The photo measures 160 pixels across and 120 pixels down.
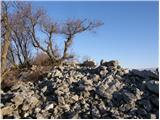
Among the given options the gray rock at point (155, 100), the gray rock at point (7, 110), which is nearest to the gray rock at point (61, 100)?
the gray rock at point (7, 110)

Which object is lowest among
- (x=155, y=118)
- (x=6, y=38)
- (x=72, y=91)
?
(x=155, y=118)

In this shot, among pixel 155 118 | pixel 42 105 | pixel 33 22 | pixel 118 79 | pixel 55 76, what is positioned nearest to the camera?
pixel 155 118

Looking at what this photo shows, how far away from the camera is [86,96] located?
22.0 feet

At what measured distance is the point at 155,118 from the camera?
18.9 ft

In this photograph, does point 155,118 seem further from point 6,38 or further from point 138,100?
point 6,38

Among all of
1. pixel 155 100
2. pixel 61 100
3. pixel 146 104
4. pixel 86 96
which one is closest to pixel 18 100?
pixel 61 100

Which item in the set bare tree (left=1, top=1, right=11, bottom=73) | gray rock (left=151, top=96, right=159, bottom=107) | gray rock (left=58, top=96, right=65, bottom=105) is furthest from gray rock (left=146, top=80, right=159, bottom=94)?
bare tree (left=1, top=1, right=11, bottom=73)

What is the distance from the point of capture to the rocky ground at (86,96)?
6.00 meters

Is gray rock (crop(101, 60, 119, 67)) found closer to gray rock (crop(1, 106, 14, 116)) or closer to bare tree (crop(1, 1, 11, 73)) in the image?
bare tree (crop(1, 1, 11, 73))

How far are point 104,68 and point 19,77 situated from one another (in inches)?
81.0

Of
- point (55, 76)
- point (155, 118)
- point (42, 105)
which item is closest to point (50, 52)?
point (55, 76)

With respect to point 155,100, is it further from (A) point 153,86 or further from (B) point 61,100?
(B) point 61,100

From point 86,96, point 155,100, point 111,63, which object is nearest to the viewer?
point 155,100

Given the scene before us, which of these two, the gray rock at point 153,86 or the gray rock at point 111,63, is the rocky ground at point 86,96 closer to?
the gray rock at point 153,86
